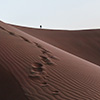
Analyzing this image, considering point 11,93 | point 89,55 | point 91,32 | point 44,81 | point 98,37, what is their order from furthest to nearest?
point 91,32 < point 98,37 < point 89,55 < point 44,81 < point 11,93

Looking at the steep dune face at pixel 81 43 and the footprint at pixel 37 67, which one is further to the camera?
the steep dune face at pixel 81 43

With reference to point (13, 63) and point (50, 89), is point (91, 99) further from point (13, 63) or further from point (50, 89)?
point (13, 63)

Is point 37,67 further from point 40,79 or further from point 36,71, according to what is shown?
point 40,79

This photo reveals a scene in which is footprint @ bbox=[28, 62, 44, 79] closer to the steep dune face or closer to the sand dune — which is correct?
the sand dune

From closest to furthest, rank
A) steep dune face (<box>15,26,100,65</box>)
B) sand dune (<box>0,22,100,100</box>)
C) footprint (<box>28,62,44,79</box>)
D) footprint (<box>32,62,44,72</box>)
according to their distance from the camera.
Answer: sand dune (<box>0,22,100,100</box>) < footprint (<box>28,62,44,79</box>) < footprint (<box>32,62,44,72</box>) < steep dune face (<box>15,26,100,65</box>)

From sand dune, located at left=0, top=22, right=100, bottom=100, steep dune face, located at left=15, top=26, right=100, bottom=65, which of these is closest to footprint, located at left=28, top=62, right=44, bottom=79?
sand dune, located at left=0, top=22, right=100, bottom=100

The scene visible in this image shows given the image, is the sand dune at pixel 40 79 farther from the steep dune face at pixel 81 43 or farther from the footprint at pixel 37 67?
the steep dune face at pixel 81 43

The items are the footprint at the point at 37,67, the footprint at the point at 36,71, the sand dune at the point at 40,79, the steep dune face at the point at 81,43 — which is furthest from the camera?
the steep dune face at the point at 81,43

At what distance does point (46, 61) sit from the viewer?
5.39 meters

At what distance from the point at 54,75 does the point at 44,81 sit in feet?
1.74

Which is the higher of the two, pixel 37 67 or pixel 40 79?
pixel 37 67

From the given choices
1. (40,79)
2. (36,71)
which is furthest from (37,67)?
(40,79)

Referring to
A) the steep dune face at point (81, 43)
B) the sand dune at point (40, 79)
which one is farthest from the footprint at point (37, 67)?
the steep dune face at point (81, 43)

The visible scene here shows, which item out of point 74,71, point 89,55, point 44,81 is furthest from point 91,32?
point 44,81
